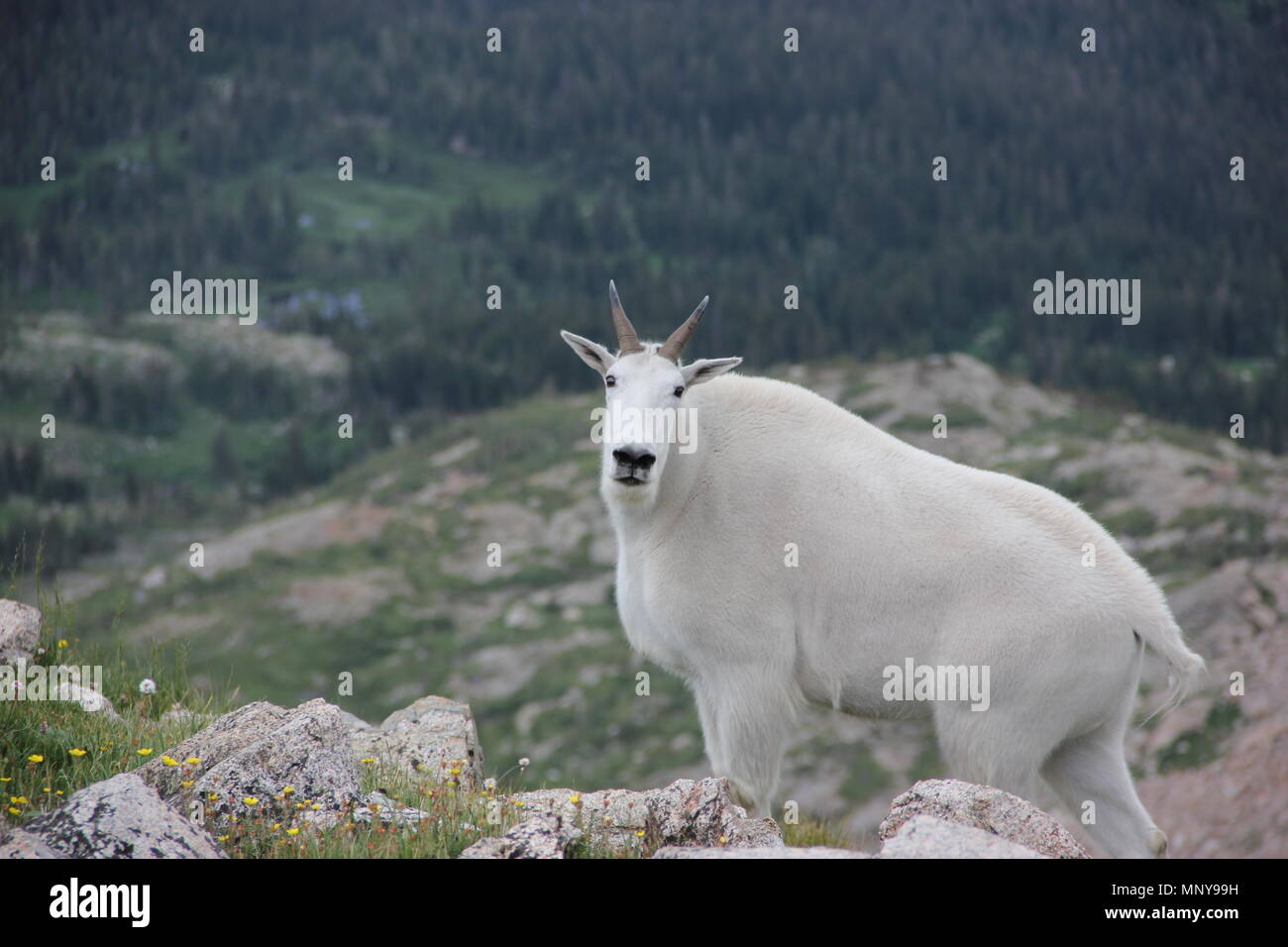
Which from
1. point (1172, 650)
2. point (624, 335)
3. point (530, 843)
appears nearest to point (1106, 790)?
point (1172, 650)

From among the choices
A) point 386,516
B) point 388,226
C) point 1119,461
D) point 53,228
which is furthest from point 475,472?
point 53,228

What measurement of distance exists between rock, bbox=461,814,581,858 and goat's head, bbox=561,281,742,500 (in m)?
2.86

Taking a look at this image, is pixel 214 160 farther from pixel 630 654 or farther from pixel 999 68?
pixel 630 654

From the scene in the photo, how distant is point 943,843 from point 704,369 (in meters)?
4.51

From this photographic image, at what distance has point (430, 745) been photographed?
9164mm

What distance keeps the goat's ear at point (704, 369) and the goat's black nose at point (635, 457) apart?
0.90 m

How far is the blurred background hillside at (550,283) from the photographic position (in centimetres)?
4584

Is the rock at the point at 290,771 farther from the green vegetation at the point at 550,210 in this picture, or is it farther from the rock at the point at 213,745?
the green vegetation at the point at 550,210

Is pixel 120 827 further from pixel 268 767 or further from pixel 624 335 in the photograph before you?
pixel 624 335

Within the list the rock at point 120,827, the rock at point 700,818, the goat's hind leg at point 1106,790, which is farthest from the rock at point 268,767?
the goat's hind leg at point 1106,790

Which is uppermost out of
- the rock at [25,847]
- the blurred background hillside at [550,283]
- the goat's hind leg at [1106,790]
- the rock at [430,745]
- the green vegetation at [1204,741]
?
the blurred background hillside at [550,283]

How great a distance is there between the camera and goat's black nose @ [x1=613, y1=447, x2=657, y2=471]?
8492 millimetres

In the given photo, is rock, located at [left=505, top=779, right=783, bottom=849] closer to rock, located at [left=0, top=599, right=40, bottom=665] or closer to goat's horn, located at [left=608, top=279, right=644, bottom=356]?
goat's horn, located at [left=608, top=279, right=644, bottom=356]
